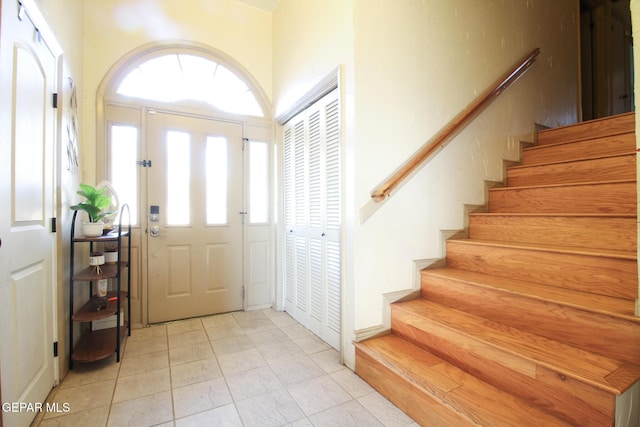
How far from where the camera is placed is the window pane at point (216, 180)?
3.04 metres

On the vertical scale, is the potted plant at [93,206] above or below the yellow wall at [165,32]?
below

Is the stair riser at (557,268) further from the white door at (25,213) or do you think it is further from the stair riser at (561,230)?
the white door at (25,213)

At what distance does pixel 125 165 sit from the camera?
271 cm

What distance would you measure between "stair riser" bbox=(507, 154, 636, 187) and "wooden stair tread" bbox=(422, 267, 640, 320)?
1028 millimetres

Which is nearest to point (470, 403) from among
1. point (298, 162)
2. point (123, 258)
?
point (298, 162)

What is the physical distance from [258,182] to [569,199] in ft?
9.16

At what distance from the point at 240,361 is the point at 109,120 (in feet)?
7.95

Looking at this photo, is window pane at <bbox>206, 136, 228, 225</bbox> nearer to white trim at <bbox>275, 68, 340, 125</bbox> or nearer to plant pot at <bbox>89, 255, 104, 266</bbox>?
white trim at <bbox>275, 68, 340, 125</bbox>

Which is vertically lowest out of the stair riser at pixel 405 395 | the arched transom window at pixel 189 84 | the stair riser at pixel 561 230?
the stair riser at pixel 405 395

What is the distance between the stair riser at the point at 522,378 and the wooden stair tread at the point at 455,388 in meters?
0.04

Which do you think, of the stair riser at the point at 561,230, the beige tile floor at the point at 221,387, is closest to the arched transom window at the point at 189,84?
the beige tile floor at the point at 221,387

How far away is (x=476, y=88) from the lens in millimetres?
2580

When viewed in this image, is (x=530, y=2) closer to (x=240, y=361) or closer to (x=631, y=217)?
(x=631, y=217)

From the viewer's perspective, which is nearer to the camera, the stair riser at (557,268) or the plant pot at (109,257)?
the stair riser at (557,268)
